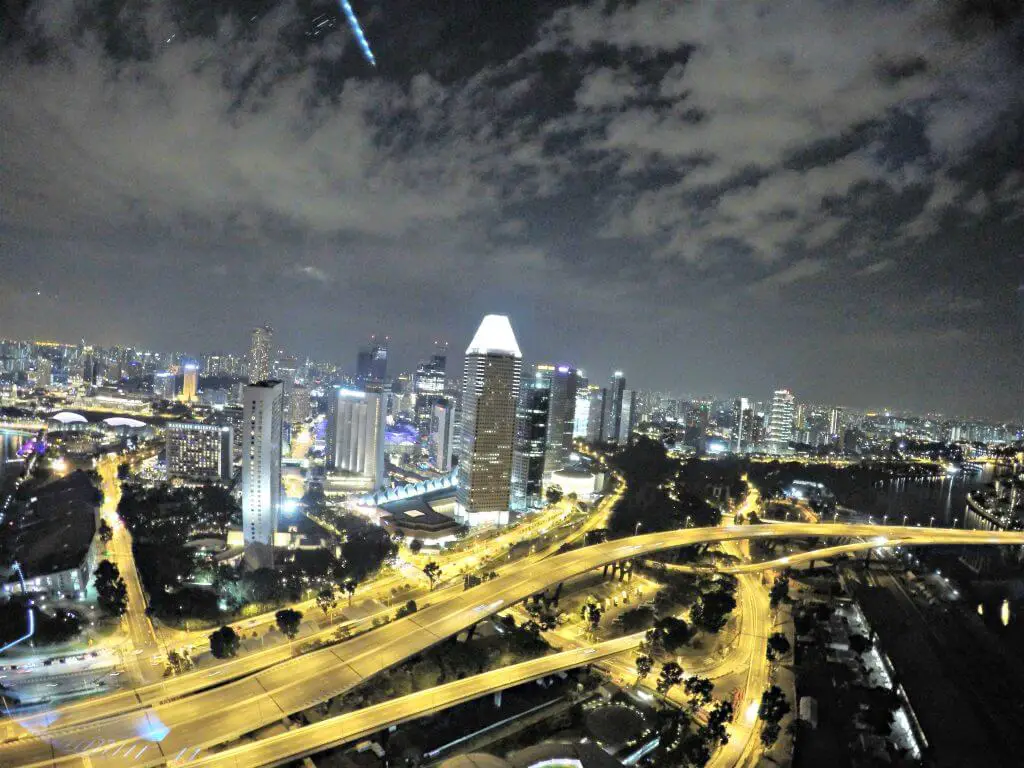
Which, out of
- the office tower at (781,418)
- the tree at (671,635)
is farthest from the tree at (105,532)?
the office tower at (781,418)

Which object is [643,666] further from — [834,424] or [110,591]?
[834,424]

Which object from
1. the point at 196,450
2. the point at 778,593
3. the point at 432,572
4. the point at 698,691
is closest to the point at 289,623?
the point at 432,572

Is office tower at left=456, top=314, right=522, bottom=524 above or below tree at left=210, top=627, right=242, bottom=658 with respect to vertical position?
above

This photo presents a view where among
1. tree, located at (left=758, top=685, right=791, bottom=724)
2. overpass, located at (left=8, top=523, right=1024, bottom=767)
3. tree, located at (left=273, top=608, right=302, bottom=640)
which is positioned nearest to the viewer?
overpass, located at (left=8, top=523, right=1024, bottom=767)

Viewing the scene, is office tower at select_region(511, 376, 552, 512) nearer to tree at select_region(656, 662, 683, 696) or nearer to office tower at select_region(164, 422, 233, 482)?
tree at select_region(656, 662, 683, 696)

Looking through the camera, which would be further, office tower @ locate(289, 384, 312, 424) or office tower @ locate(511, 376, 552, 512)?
office tower @ locate(289, 384, 312, 424)

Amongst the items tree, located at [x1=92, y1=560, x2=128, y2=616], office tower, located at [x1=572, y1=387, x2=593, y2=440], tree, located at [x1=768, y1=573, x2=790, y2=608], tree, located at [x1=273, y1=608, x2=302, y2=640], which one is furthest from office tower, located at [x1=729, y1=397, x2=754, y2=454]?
tree, located at [x1=92, y1=560, x2=128, y2=616]

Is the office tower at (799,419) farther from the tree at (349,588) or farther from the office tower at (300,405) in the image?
the tree at (349,588)
